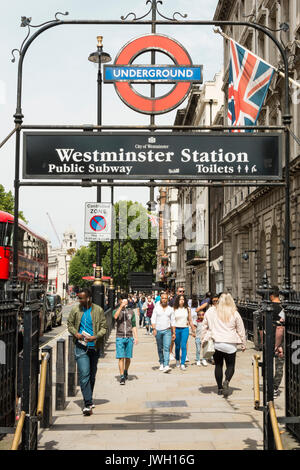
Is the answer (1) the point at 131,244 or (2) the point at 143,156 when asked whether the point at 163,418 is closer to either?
(2) the point at 143,156

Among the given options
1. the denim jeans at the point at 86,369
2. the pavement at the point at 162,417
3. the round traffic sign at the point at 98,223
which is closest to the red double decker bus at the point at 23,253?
the round traffic sign at the point at 98,223

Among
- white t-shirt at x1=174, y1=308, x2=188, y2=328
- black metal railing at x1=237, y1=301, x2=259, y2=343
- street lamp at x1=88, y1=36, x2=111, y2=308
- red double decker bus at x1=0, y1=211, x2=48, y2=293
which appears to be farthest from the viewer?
black metal railing at x1=237, y1=301, x2=259, y2=343

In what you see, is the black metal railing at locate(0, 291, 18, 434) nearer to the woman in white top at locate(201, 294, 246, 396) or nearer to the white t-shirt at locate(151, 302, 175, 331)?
the woman in white top at locate(201, 294, 246, 396)

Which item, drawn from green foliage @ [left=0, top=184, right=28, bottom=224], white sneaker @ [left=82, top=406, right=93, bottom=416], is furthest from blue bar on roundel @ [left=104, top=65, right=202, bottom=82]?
green foliage @ [left=0, top=184, right=28, bottom=224]

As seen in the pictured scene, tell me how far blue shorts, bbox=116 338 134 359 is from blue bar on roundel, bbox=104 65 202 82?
6710 millimetres

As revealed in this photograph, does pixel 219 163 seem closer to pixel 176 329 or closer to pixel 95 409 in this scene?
pixel 95 409

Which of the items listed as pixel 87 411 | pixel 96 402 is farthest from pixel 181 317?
pixel 87 411

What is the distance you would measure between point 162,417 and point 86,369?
1.41 m

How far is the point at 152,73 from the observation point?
804cm

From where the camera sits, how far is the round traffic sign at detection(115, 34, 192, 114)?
820 centimetres

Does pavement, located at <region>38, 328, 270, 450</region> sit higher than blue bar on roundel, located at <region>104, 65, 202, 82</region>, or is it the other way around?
blue bar on roundel, located at <region>104, 65, 202, 82</region>

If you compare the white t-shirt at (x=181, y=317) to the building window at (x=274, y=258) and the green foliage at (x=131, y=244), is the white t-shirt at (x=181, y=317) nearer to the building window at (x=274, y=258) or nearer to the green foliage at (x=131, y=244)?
the building window at (x=274, y=258)

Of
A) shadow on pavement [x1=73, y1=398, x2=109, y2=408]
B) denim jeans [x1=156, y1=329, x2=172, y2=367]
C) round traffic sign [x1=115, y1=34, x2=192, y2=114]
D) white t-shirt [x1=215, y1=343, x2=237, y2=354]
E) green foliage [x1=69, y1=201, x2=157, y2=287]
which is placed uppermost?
green foliage [x1=69, y1=201, x2=157, y2=287]

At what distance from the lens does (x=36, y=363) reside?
286 inches
